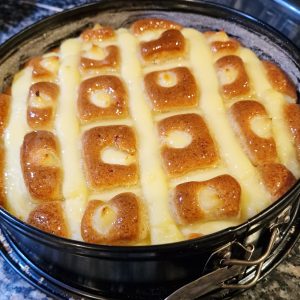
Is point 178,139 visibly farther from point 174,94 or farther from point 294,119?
point 294,119

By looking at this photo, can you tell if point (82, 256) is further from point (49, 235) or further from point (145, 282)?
point (145, 282)

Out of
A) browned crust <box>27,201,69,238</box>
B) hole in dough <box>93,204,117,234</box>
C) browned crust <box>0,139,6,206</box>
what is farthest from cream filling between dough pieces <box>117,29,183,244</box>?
browned crust <box>0,139,6,206</box>

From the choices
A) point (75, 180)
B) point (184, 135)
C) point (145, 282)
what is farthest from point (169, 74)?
point (145, 282)

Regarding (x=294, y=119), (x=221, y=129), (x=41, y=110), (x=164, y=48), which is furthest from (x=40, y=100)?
(x=294, y=119)

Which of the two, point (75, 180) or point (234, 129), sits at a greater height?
point (234, 129)

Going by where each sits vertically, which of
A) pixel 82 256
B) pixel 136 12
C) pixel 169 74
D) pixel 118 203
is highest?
pixel 136 12

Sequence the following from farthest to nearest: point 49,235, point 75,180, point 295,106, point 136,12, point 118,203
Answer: point 136,12, point 295,106, point 75,180, point 118,203, point 49,235

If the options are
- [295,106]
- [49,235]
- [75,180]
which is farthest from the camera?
[295,106]
